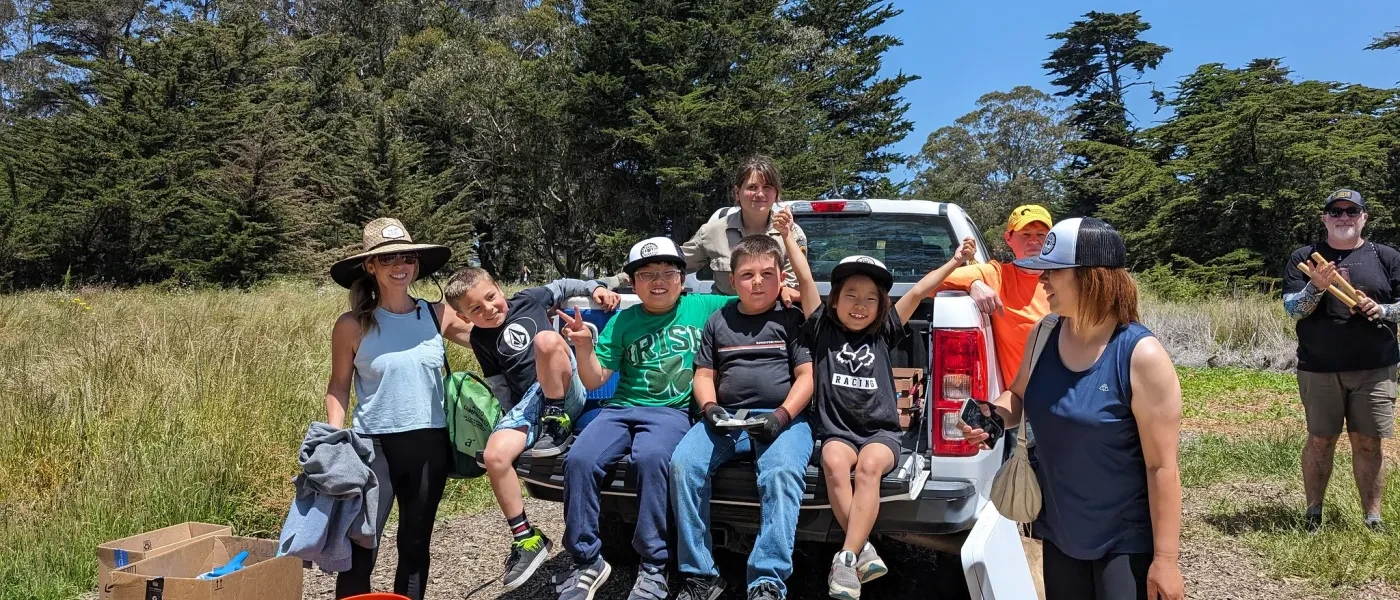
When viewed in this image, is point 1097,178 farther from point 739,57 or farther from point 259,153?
point 259,153

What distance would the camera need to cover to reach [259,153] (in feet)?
92.7

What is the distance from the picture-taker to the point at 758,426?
352 cm

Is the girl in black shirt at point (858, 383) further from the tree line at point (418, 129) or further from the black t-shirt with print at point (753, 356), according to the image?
the tree line at point (418, 129)

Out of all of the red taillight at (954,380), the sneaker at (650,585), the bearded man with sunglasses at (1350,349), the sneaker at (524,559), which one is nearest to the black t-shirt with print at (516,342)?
the sneaker at (524,559)

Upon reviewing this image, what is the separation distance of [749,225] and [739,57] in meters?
29.9

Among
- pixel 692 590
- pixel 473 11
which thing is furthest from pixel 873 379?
pixel 473 11

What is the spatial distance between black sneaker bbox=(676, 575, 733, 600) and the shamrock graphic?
0.83m

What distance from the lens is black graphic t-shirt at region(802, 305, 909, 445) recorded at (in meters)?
3.67

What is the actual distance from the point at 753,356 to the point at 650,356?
47cm

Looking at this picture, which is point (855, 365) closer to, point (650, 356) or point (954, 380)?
point (954, 380)

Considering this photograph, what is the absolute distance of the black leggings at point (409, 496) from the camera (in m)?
3.56

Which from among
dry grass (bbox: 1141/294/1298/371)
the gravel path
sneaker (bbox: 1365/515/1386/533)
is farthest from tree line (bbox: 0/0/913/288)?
sneaker (bbox: 1365/515/1386/533)

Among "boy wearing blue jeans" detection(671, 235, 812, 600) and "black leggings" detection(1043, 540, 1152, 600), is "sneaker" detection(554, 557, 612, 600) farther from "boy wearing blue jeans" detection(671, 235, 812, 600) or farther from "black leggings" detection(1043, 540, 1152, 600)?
"black leggings" detection(1043, 540, 1152, 600)

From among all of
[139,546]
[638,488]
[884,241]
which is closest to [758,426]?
[638,488]
